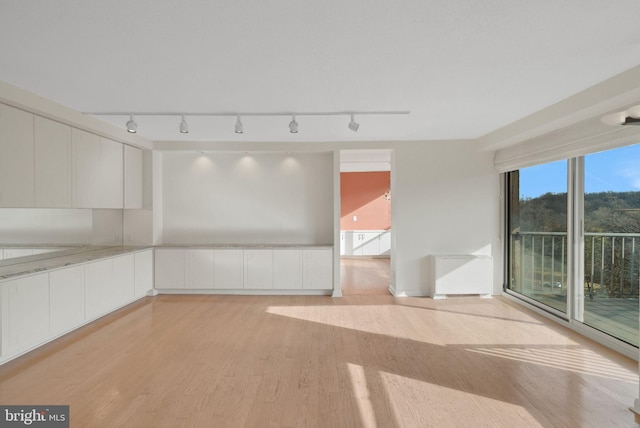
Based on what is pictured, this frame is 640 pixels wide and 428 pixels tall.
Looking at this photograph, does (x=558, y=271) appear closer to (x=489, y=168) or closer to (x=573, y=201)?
(x=573, y=201)

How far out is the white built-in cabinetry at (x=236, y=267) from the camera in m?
6.02

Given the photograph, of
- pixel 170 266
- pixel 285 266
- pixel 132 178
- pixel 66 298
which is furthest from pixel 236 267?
pixel 66 298

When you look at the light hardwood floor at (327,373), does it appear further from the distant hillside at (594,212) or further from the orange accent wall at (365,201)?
the orange accent wall at (365,201)

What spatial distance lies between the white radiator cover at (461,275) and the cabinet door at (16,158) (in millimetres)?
5331

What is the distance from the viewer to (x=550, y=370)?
3195mm

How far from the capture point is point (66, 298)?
13.4 feet

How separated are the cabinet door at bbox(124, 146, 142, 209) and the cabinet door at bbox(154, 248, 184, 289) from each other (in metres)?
0.87

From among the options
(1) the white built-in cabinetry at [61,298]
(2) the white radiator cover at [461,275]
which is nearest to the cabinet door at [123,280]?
(1) the white built-in cabinetry at [61,298]

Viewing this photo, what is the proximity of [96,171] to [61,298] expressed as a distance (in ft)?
5.72

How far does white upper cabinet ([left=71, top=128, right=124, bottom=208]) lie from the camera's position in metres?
4.55

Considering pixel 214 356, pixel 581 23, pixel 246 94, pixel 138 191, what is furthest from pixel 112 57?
pixel 138 191

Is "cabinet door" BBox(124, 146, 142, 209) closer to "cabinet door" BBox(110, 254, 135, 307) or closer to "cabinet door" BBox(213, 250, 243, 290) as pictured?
"cabinet door" BBox(110, 254, 135, 307)

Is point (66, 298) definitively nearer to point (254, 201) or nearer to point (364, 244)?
point (254, 201)

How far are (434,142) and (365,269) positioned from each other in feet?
12.3
